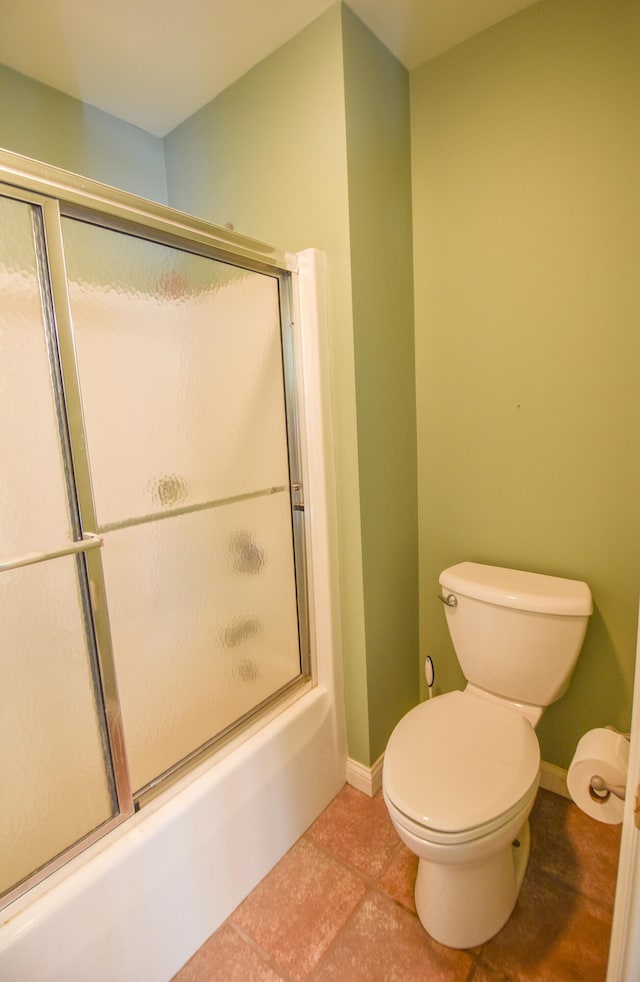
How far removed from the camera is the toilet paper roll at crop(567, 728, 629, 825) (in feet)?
2.97

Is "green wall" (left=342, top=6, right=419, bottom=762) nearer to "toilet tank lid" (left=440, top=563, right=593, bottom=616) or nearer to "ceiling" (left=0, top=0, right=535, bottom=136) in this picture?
"ceiling" (left=0, top=0, right=535, bottom=136)

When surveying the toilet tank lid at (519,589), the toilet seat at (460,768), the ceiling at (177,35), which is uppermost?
the ceiling at (177,35)

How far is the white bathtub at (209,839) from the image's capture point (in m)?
0.89

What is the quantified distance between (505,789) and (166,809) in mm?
799

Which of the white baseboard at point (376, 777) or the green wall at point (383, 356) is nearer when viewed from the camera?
the green wall at point (383, 356)

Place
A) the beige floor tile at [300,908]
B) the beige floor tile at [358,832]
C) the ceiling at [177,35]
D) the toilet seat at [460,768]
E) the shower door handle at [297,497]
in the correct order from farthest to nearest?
the shower door handle at [297,497] < the beige floor tile at [358,832] < the ceiling at [177,35] < the beige floor tile at [300,908] < the toilet seat at [460,768]

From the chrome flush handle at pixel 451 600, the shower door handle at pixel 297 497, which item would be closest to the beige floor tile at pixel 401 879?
the chrome flush handle at pixel 451 600

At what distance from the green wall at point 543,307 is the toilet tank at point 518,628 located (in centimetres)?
15

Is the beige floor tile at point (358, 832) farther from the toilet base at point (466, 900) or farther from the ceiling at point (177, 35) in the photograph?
the ceiling at point (177, 35)

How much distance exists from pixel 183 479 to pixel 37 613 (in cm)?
45

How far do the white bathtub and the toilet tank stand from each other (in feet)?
1.36

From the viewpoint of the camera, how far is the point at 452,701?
135 centimetres

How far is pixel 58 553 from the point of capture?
91cm

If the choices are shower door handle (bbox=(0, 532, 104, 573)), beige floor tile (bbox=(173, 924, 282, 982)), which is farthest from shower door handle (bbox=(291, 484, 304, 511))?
beige floor tile (bbox=(173, 924, 282, 982))
